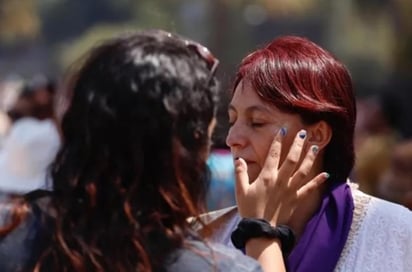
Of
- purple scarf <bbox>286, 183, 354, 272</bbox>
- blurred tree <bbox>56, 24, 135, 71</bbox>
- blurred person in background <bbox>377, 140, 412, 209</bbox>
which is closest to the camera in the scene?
purple scarf <bbox>286, 183, 354, 272</bbox>

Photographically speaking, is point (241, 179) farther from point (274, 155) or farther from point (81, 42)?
point (81, 42)

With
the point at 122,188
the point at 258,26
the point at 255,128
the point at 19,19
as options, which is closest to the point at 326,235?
the point at 255,128

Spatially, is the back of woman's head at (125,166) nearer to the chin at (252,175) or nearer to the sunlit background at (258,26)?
the chin at (252,175)

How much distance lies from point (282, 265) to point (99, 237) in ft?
1.95

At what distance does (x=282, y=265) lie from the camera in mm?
2512

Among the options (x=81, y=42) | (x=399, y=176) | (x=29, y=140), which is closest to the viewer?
(x=399, y=176)

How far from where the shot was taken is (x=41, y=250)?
6.77 ft

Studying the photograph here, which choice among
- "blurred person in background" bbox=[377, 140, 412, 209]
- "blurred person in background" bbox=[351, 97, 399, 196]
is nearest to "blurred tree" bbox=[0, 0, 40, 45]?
"blurred person in background" bbox=[351, 97, 399, 196]

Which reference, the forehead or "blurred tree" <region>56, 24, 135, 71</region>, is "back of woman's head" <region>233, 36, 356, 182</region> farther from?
"blurred tree" <region>56, 24, 135, 71</region>

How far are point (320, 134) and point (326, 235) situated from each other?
0.82 ft

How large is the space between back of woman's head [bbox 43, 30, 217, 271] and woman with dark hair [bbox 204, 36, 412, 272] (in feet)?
1.97

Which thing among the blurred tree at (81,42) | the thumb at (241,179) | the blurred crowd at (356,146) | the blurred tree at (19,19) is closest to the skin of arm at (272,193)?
the thumb at (241,179)

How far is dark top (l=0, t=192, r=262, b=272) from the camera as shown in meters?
2.04

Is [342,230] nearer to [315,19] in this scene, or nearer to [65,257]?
[65,257]
